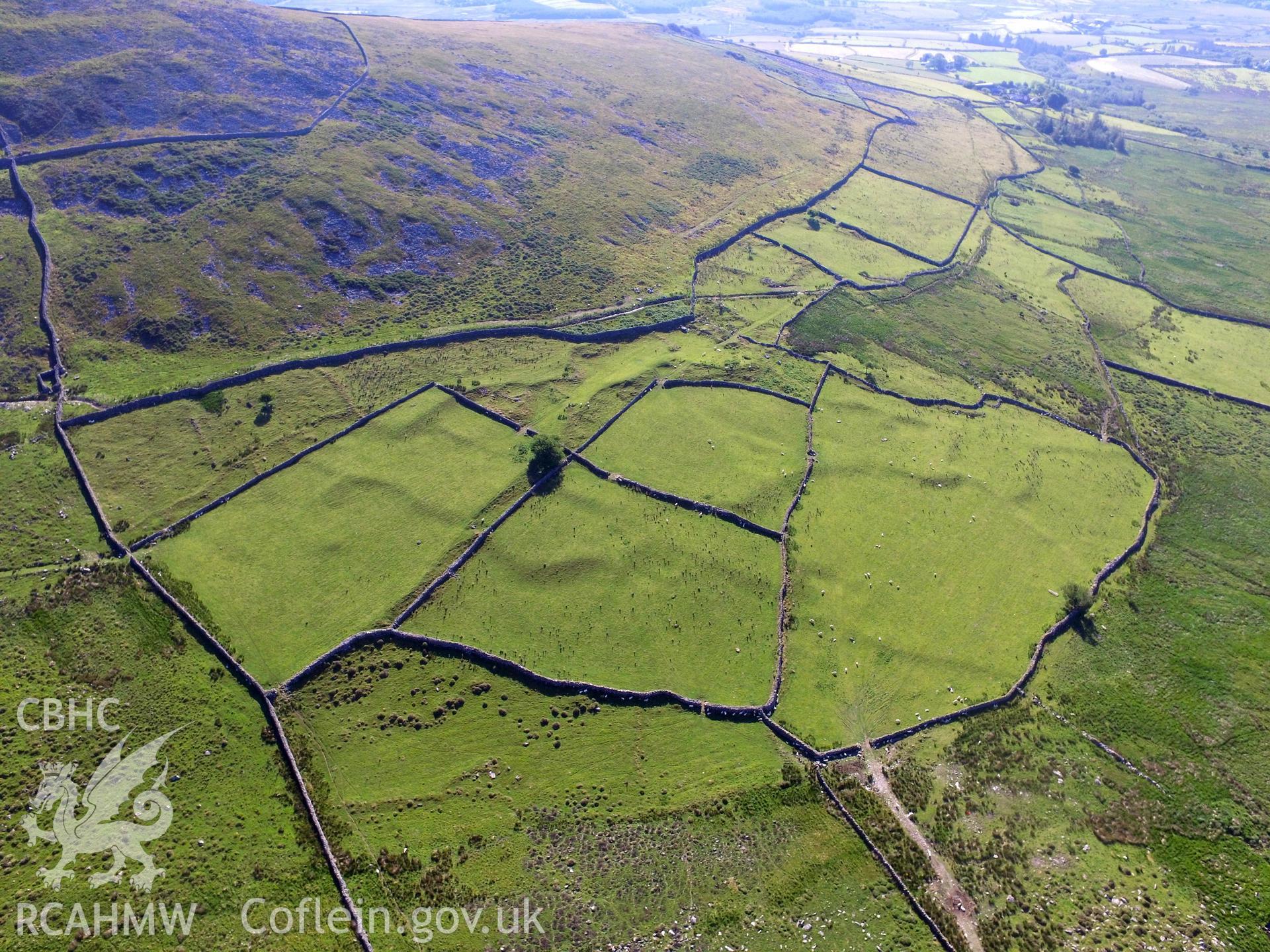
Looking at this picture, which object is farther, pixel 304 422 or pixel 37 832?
pixel 304 422

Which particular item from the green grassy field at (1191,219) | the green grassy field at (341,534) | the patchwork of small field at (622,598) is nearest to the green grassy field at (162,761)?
the green grassy field at (341,534)

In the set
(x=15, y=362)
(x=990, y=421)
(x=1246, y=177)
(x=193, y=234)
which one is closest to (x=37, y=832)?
(x=15, y=362)

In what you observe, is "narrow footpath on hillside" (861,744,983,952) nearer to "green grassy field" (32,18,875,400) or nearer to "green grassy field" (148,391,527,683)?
"green grassy field" (148,391,527,683)

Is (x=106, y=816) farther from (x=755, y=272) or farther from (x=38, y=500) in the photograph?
(x=755, y=272)

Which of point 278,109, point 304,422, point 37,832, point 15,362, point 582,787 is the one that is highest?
point 278,109

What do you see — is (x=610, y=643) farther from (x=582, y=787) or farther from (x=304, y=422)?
(x=304, y=422)

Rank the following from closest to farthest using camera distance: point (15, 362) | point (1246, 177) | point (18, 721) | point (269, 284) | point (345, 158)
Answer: point (18, 721), point (15, 362), point (269, 284), point (345, 158), point (1246, 177)

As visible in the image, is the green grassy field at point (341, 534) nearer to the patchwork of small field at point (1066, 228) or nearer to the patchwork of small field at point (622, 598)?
the patchwork of small field at point (622, 598)
